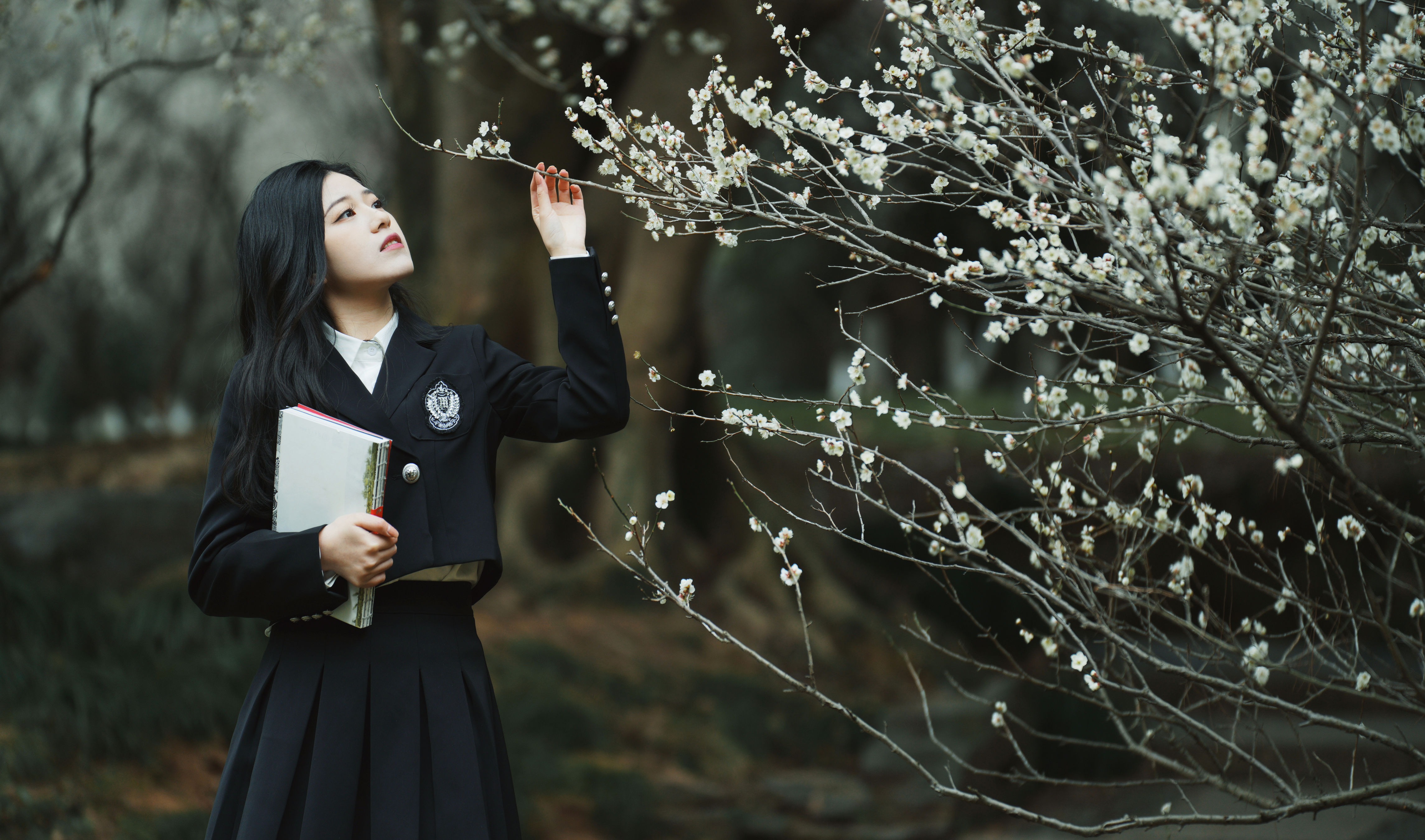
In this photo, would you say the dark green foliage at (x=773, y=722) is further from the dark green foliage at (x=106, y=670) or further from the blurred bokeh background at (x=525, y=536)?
the dark green foliage at (x=106, y=670)

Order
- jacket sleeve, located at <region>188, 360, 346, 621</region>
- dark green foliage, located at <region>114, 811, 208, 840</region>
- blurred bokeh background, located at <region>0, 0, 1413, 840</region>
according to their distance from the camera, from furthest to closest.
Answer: blurred bokeh background, located at <region>0, 0, 1413, 840</region> < dark green foliage, located at <region>114, 811, 208, 840</region> < jacket sleeve, located at <region>188, 360, 346, 621</region>

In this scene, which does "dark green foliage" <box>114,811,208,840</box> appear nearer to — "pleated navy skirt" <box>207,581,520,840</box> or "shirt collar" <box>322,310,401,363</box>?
"pleated navy skirt" <box>207,581,520,840</box>

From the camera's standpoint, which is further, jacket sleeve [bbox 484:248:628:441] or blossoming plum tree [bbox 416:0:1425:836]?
jacket sleeve [bbox 484:248:628:441]

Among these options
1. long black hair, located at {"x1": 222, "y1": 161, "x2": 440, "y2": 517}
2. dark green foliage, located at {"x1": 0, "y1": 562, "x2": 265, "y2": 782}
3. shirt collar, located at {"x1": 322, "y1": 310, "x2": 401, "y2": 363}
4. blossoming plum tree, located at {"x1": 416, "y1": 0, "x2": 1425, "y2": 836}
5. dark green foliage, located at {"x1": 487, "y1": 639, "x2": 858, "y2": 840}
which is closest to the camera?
blossoming plum tree, located at {"x1": 416, "y1": 0, "x2": 1425, "y2": 836}

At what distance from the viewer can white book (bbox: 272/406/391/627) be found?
1.88m

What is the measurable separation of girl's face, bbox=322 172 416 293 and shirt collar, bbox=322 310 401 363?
8 centimetres

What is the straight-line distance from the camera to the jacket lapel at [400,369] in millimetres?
2049

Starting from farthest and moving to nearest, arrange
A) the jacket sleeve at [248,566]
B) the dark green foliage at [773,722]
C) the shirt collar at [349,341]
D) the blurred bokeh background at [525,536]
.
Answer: the dark green foliage at [773,722], the blurred bokeh background at [525,536], the shirt collar at [349,341], the jacket sleeve at [248,566]

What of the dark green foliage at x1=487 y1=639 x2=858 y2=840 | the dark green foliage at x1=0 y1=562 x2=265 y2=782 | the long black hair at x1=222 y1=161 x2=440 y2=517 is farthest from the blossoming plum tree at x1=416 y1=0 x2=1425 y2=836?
the dark green foliage at x1=0 y1=562 x2=265 y2=782

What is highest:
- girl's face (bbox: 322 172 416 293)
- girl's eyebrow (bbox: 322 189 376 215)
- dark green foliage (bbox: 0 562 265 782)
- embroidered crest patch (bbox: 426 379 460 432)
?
girl's eyebrow (bbox: 322 189 376 215)

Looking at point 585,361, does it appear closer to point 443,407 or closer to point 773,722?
point 443,407

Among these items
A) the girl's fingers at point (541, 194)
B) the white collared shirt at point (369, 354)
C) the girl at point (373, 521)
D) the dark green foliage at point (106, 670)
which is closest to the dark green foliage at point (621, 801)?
the dark green foliage at point (106, 670)

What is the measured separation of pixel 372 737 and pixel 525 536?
15.5ft

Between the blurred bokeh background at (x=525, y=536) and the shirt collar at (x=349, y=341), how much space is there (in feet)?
1.12
